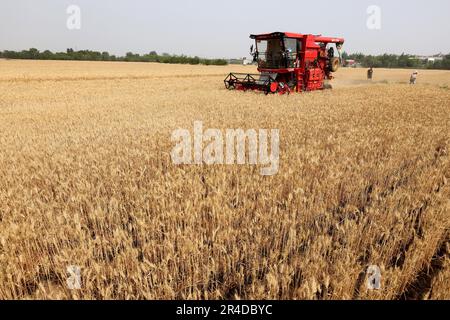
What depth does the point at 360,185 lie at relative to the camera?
11.1ft

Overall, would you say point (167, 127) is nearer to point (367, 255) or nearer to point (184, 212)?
point (184, 212)

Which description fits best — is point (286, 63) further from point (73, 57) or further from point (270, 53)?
point (73, 57)

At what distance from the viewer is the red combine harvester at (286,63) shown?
14438 mm

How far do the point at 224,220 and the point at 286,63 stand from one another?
13.6 meters

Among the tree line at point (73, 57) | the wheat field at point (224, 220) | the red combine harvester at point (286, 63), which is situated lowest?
the wheat field at point (224, 220)

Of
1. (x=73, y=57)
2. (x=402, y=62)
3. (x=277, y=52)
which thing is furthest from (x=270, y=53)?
(x=402, y=62)

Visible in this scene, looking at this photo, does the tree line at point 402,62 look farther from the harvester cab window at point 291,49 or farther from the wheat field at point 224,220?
the wheat field at point 224,220

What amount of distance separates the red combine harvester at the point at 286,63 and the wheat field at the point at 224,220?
9155 millimetres

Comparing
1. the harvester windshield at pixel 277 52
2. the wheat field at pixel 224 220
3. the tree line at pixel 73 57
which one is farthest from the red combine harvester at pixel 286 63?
the tree line at pixel 73 57

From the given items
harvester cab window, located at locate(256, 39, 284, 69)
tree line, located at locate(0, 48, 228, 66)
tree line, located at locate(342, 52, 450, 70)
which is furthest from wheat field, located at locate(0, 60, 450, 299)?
tree line, located at locate(342, 52, 450, 70)

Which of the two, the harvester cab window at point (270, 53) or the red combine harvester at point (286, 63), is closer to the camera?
the red combine harvester at point (286, 63)
